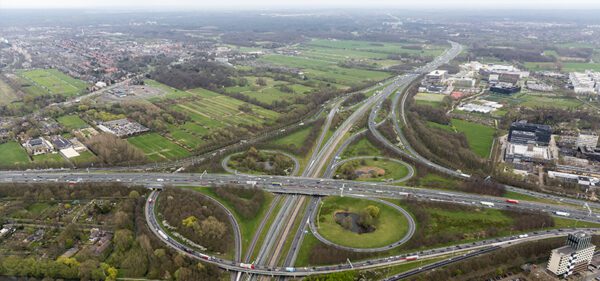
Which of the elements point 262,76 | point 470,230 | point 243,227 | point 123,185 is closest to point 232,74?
point 262,76

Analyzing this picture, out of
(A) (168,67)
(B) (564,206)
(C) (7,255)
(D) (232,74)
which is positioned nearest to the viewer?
(C) (7,255)

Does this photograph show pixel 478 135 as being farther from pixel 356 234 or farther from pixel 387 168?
pixel 356 234

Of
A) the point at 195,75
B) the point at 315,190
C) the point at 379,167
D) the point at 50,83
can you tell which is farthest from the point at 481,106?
the point at 50,83

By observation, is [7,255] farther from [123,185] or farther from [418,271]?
[418,271]

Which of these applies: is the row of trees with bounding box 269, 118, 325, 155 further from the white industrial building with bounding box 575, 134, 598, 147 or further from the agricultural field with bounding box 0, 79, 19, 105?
the agricultural field with bounding box 0, 79, 19, 105

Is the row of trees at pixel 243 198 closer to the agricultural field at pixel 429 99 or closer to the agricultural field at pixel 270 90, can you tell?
the agricultural field at pixel 270 90

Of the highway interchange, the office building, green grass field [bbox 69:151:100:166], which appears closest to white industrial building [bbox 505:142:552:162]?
the office building
